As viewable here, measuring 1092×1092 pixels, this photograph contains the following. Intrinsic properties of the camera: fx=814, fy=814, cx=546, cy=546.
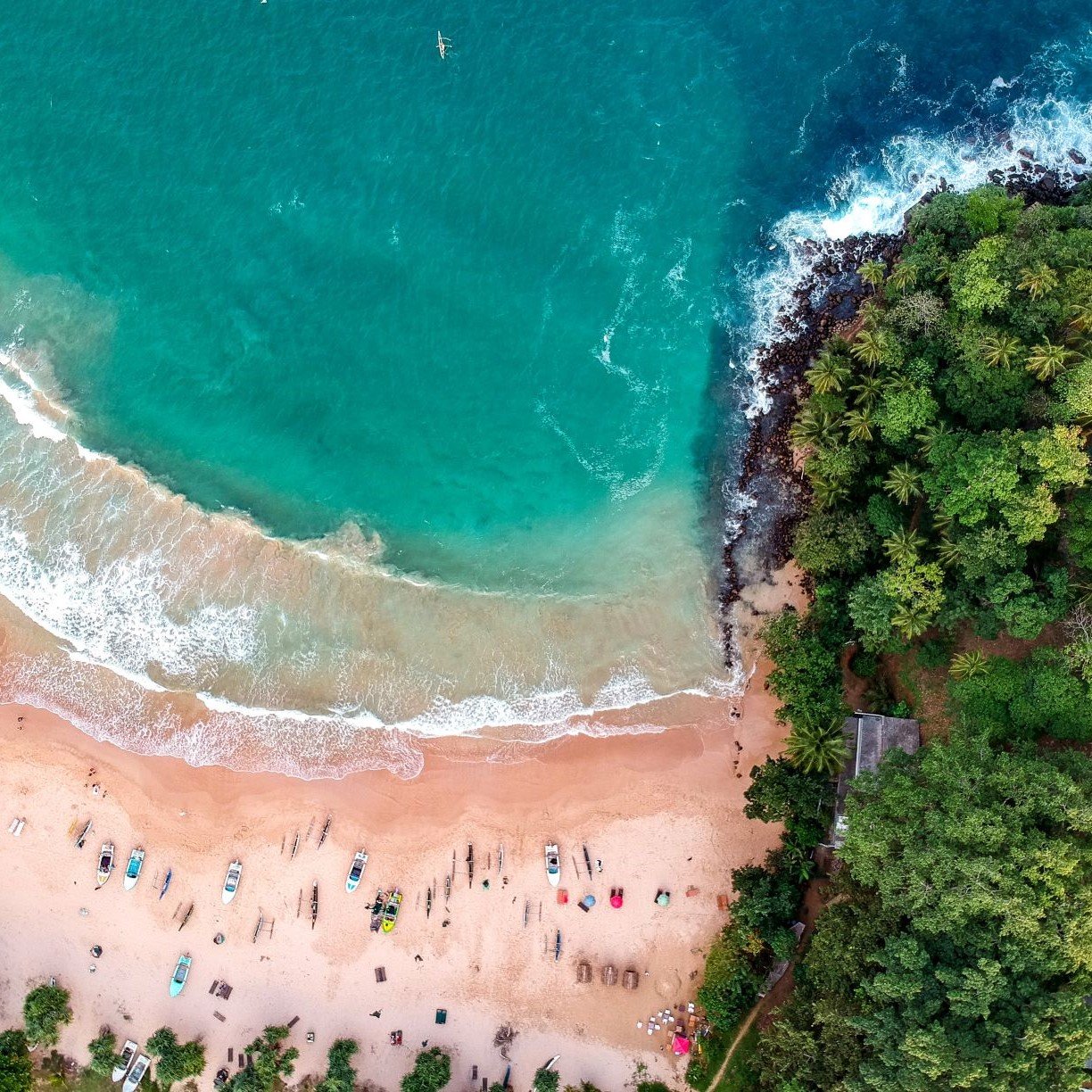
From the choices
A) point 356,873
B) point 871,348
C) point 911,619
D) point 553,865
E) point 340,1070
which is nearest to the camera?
point 911,619

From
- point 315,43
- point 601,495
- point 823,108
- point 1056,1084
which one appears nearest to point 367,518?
point 601,495

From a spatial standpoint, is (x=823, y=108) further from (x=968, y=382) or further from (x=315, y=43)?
(x=315, y=43)

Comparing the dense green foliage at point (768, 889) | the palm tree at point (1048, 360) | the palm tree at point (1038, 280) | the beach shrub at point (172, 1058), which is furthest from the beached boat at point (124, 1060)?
the palm tree at point (1038, 280)

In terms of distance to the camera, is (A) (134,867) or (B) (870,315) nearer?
(B) (870,315)

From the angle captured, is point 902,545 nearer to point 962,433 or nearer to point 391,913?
point 962,433

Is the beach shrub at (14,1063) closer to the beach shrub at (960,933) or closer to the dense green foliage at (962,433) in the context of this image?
the beach shrub at (960,933)

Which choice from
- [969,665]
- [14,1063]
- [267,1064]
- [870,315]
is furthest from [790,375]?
[14,1063]
